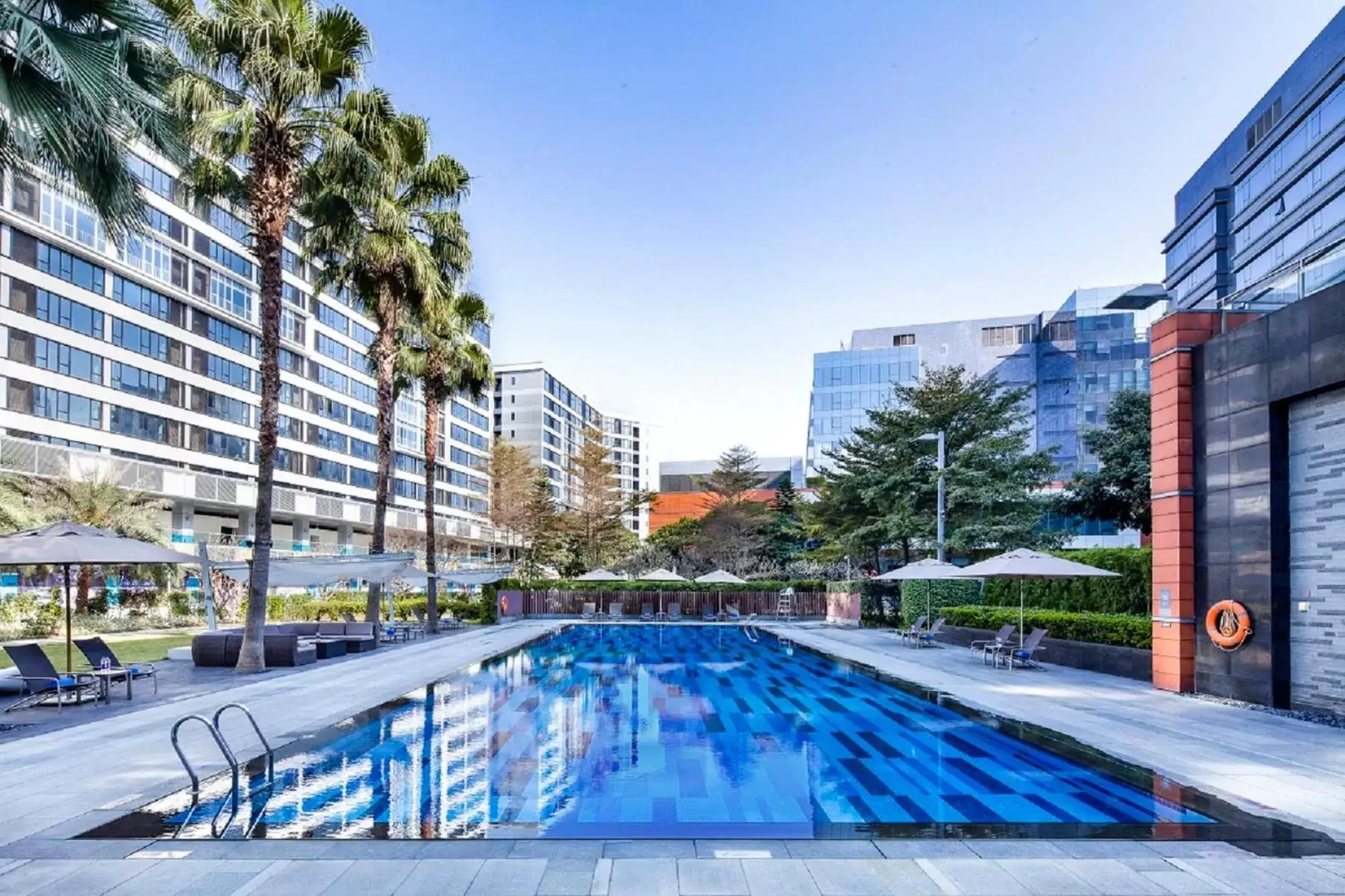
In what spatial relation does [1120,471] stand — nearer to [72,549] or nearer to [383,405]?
[383,405]

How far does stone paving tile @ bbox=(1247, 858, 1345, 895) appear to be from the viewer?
5.27m

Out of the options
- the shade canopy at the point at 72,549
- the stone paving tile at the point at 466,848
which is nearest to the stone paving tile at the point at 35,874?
the stone paving tile at the point at 466,848

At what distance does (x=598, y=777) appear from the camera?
29.3 ft

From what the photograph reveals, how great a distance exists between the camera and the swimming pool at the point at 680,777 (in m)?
6.90

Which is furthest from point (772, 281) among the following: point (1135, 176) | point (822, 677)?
point (822, 677)

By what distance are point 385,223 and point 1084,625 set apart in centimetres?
1675

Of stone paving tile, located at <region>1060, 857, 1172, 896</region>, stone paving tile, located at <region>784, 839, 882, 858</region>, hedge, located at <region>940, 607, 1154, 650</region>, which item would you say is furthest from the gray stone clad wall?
stone paving tile, located at <region>784, 839, 882, 858</region>

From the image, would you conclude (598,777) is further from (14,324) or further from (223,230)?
(223,230)

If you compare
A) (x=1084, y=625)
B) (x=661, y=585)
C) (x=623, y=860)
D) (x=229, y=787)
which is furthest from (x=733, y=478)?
(x=623, y=860)

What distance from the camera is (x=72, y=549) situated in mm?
12539

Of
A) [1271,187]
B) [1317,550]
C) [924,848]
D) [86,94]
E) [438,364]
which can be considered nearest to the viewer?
[924,848]

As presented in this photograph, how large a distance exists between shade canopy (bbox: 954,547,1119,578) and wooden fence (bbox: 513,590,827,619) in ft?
71.0

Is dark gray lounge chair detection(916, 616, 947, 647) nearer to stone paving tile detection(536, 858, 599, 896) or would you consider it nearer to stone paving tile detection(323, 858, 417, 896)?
stone paving tile detection(536, 858, 599, 896)

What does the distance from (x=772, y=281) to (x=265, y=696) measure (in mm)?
26280
